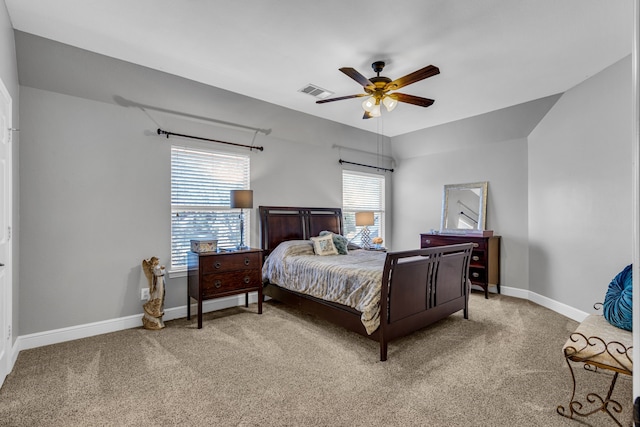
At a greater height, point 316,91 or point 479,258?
point 316,91

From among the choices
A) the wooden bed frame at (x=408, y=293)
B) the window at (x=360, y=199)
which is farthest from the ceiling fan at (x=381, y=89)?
the window at (x=360, y=199)

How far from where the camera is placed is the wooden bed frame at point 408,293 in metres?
2.78

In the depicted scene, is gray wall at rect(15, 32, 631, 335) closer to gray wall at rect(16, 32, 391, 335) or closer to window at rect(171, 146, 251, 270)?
gray wall at rect(16, 32, 391, 335)

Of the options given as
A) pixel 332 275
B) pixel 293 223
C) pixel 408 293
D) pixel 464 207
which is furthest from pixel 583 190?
pixel 293 223

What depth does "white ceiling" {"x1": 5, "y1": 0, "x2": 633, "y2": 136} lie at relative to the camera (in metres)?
2.40

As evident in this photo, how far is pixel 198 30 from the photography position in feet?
8.89

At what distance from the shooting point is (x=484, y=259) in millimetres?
4766

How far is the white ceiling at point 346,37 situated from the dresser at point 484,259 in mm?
2159

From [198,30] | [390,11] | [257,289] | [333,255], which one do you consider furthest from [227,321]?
[390,11]

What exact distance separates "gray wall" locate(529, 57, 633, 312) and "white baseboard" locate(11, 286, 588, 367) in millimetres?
116

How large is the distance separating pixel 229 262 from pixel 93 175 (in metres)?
1.65

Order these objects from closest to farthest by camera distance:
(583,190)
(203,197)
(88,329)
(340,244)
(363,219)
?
(88,329)
(583,190)
(203,197)
(340,244)
(363,219)

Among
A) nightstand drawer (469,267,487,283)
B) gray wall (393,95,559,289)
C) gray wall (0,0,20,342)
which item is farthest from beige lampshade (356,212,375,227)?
gray wall (0,0,20,342)

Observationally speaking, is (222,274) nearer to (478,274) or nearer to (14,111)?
(14,111)
